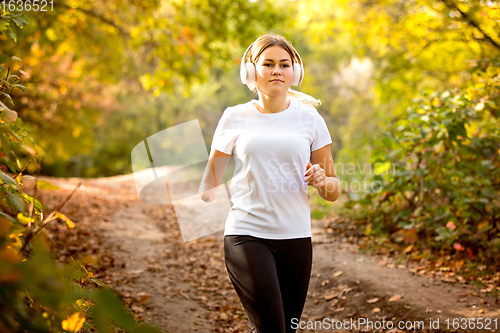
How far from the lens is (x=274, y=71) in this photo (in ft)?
7.70

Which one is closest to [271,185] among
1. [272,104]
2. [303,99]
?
[272,104]

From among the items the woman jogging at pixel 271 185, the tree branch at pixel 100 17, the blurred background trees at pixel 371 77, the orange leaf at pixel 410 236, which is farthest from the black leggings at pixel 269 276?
the tree branch at pixel 100 17

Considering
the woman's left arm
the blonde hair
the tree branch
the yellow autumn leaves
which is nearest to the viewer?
the yellow autumn leaves

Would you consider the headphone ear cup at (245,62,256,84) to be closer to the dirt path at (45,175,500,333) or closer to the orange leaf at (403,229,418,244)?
the dirt path at (45,175,500,333)

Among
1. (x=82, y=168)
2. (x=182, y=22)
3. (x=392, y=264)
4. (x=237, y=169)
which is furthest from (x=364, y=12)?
(x=82, y=168)

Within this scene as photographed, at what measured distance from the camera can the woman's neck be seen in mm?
2391

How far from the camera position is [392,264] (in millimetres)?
5168

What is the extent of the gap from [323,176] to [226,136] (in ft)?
1.82

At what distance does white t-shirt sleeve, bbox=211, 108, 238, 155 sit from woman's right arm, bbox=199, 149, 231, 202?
0.05 metres

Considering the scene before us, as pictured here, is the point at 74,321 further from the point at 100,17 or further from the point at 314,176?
the point at 100,17

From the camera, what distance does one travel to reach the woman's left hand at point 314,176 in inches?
83.4

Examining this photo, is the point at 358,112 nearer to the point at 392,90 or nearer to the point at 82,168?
the point at 392,90

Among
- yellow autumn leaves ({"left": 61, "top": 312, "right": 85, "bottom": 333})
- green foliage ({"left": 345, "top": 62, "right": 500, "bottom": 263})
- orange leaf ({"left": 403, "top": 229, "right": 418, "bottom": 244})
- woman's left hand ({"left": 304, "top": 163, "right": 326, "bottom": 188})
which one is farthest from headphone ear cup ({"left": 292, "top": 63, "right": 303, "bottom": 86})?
orange leaf ({"left": 403, "top": 229, "right": 418, "bottom": 244})

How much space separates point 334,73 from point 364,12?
13.6m
